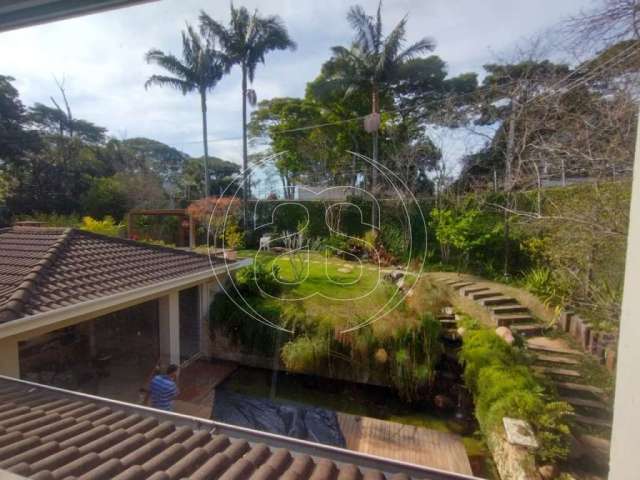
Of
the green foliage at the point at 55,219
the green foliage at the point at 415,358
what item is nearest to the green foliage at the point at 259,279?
the green foliage at the point at 415,358

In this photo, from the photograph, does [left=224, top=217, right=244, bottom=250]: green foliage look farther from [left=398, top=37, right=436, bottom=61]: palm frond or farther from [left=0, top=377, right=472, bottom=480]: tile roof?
[left=0, top=377, right=472, bottom=480]: tile roof

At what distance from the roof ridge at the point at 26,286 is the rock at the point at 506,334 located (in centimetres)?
480

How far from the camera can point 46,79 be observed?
163cm

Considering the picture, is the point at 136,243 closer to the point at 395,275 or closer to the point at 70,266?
the point at 70,266

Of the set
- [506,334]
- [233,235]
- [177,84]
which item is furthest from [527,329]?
[177,84]

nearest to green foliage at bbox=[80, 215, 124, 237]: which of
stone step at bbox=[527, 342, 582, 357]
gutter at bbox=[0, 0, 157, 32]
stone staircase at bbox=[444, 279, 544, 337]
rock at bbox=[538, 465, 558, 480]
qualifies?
stone staircase at bbox=[444, 279, 544, 337]

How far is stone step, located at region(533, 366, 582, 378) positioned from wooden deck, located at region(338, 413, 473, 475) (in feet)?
3.72

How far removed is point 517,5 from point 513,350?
3310 millimetres

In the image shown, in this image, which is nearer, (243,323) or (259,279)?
(243,323)

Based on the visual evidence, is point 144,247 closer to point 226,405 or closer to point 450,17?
point 226,405

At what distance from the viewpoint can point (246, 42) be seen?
356cm

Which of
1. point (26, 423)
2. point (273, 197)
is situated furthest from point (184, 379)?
point (26, 423)

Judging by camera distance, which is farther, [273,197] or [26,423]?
[273,197]

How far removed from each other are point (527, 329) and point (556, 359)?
25.2 inches
